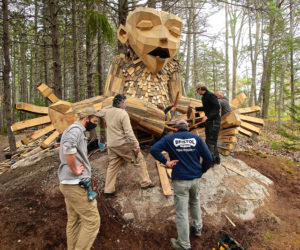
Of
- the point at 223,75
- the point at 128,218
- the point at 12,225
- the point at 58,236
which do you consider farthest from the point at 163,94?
the point at 223,75

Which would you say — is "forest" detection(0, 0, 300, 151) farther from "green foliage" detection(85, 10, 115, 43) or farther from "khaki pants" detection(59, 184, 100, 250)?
"khaki pants" detection(59, 184, 100, 250)

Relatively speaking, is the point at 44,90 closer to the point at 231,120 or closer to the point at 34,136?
the point at 34,136

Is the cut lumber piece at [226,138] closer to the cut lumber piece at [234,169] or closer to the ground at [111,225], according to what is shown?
the cut lumber piece at [234,169]

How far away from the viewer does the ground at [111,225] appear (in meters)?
2.47

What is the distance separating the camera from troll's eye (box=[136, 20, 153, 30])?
3523 millimetres

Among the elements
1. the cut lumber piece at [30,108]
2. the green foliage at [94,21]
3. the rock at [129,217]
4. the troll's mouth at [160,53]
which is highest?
the green foliage at [94,21]

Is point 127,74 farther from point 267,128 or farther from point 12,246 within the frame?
point 267,128

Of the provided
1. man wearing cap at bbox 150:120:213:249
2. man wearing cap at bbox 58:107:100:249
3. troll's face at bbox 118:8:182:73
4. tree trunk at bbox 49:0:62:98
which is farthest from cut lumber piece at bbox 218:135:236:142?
tree trunk at bbox 49:0:62:98

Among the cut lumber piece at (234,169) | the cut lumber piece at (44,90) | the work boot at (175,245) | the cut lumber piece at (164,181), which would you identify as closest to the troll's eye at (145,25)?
the cut lumber piece at (44,90)

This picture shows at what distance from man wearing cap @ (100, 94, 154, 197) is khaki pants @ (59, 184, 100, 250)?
94 centimetres

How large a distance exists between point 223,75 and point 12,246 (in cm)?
2201

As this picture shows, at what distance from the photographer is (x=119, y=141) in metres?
2.94

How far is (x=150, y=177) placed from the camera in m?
3.48

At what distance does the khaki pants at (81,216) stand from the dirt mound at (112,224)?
0.41 meters
